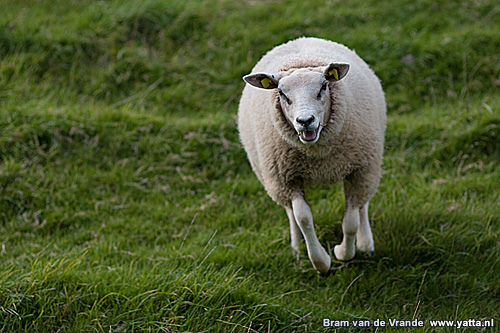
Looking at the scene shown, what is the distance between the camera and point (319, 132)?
3822mm

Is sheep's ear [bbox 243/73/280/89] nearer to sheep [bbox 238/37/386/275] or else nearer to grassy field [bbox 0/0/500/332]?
sheep [bbox 238/37/386/275]

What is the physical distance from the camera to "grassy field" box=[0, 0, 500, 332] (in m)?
4.08

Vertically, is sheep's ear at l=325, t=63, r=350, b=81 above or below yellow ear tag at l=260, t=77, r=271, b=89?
above

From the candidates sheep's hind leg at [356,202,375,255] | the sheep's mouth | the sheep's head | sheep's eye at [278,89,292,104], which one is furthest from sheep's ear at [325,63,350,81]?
sheep's hind leg at [356,202,375,255]

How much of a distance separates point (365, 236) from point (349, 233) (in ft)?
1.72

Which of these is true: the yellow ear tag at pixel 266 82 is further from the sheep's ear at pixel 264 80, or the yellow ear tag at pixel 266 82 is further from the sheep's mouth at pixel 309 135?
the sheep's mouth at pixel 309 135

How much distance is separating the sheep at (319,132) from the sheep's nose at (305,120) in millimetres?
133

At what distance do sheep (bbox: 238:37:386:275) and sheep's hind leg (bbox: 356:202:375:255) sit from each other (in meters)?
0.01

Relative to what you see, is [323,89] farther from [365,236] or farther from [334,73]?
[365,236]

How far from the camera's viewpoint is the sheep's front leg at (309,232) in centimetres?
414

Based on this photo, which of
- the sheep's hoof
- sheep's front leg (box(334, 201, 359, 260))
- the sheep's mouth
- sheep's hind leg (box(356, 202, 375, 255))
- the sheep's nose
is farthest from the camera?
sheep's hind leg (box(356, 202, 375, 255))

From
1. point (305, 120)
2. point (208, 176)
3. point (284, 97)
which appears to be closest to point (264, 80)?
point (284, 97)

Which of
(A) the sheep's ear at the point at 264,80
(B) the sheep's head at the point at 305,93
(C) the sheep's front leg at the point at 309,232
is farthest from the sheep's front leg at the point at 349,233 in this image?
(A) the sheep's ear at the point at 264,80

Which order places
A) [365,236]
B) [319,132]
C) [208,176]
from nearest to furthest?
1. [319,132]
2. [365,236]
3. [208,176]
